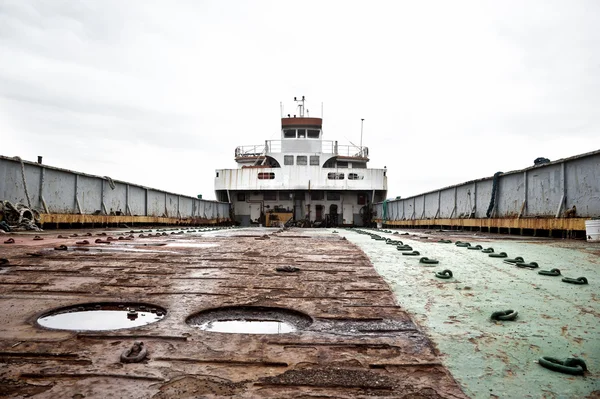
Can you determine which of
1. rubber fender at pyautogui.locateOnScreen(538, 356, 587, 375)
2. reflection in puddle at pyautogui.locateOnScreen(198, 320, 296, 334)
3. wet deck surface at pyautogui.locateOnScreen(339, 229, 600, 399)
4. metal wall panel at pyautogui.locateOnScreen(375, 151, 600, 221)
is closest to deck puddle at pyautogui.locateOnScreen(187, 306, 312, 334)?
reflection in puddle at pyautogui.locateOnScreen(198, 320, 296, 334)

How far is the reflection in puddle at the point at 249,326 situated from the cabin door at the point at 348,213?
27.7 metres

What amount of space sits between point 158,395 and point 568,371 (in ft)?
5.78

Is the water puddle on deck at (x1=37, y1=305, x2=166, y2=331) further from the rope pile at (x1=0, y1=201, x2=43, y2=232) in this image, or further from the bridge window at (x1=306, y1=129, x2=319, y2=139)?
the bridge window at (x1=306, y1=129, x2=319, y2=139)

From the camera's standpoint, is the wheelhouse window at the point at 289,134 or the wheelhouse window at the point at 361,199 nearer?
the wheelhouse window at the point at 361,199

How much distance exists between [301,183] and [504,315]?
26.1 meters

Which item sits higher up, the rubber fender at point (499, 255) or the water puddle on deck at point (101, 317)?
the rubber fender at point (499, 255)

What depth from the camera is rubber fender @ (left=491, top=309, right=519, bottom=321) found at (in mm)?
2477

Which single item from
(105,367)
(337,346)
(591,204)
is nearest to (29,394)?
(105,367)

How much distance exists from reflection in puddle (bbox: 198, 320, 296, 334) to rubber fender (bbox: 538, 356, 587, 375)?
1356 millimetres

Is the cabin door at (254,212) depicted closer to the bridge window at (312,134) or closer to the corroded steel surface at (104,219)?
the bridge window at (312,134)

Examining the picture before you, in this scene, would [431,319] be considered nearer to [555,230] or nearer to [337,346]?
[337,346]

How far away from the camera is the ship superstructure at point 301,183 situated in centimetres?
2845

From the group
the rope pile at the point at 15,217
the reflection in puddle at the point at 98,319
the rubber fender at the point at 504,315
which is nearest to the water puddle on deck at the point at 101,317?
the reflection in puddle at the point at 98,319

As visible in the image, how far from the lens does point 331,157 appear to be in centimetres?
2959
